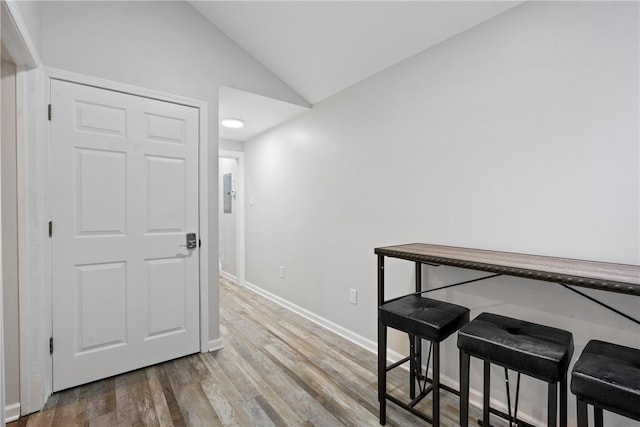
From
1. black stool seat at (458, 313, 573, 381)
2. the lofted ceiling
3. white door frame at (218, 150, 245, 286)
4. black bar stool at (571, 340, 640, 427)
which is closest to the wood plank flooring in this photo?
black stool seat at (458, 313, 573, 381)

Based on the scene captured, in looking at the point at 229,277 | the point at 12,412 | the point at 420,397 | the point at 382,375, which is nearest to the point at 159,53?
the point at 12,412

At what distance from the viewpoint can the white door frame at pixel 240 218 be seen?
4.38 meters

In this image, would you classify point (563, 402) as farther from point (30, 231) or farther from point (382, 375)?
point (30, 231)

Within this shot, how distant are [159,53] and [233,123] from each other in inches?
49.5

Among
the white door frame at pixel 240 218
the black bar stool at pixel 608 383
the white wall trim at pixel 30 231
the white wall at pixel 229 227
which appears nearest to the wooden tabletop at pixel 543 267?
the black bar stool at pixel 608 383

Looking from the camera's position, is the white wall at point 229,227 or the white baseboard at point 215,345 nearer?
the white baseboard at point 215,345

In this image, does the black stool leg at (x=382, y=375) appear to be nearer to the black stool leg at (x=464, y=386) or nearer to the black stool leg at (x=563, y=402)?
the black stool leg at (x=464, y=386)

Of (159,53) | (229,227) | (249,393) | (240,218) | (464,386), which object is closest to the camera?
(464,386)

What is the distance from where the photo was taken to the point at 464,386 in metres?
1.37

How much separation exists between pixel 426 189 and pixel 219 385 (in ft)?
6.19

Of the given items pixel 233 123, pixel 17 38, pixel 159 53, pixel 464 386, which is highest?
pixel 159 53

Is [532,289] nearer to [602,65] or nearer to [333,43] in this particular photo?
[602,65]

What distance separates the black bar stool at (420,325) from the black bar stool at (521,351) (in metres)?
0.12

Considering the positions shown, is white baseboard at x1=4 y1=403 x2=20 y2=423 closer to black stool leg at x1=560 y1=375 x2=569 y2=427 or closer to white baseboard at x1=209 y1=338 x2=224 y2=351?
white baseboard at x1=209 y1=338 x2=224 y2=351
